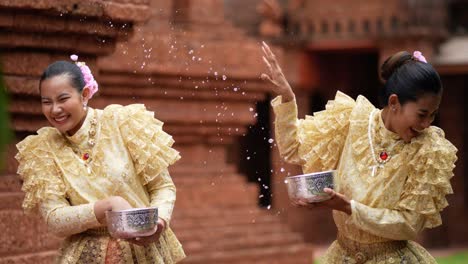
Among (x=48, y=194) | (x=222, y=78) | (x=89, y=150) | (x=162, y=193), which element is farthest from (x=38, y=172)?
Answer: (x=222, y=78)

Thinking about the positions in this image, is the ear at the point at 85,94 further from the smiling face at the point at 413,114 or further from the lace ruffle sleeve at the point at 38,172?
the smiling face at the point at 413,114

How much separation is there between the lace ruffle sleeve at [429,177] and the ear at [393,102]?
15 cm

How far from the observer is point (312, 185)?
157 inches

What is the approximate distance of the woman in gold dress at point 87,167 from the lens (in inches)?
165

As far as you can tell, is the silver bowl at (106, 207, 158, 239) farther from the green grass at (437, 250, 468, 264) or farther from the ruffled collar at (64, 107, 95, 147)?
the green grass at (437, 250, 468, 264)

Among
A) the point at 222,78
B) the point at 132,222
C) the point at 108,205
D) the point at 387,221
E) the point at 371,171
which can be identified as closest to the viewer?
the point at 132,222

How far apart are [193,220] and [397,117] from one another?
5363 millimetres

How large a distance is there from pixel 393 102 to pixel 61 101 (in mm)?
1199

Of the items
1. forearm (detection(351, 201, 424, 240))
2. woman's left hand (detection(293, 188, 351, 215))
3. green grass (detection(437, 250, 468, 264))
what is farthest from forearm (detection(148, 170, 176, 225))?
green grass (detection(437, 250, 468, 264))

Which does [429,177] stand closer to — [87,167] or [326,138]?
[326,138]

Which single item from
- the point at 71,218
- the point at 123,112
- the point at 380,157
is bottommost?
the point at 71,218

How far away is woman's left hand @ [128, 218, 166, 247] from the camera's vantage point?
4.00 meters

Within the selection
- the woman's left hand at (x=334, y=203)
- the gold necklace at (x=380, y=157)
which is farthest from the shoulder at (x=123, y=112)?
the gold necklace at (x=380, y=157)

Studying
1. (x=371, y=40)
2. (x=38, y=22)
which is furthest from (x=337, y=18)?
(x=38, y=22)
